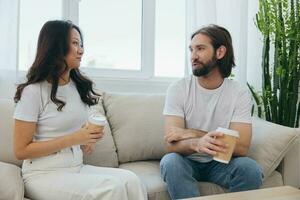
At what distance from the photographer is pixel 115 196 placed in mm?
1343

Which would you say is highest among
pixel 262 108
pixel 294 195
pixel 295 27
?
pixel 295 27

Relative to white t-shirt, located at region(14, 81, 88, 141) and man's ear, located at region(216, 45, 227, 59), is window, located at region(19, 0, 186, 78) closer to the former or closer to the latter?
man's ear, located at region(216, 45, 227, 59)

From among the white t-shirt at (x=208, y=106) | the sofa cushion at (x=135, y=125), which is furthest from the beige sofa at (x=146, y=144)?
the white t-shirt at (x=208, y=106)

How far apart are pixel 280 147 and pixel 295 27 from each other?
3.11 ft

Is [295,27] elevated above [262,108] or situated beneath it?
elevated above

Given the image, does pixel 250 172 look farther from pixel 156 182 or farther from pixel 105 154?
pixel 105 154

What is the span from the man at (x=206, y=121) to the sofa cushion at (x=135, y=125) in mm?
270

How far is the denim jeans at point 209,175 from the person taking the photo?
1647 mm

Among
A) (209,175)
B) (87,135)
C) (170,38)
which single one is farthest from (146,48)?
(87,135)

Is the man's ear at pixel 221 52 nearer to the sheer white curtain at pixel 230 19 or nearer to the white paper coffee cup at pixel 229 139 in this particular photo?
the sheer white curtain at pixel 230 19

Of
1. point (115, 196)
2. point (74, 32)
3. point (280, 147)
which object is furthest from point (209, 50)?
point (115, 196)

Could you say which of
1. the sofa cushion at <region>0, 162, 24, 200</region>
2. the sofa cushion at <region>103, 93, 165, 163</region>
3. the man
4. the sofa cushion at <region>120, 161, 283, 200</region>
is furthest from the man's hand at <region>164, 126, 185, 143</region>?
the sofa cushion at <region>0, 162, 24, 200</region>

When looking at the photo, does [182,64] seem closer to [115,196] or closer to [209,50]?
[209,50]

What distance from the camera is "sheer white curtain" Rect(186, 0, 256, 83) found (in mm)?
2635
